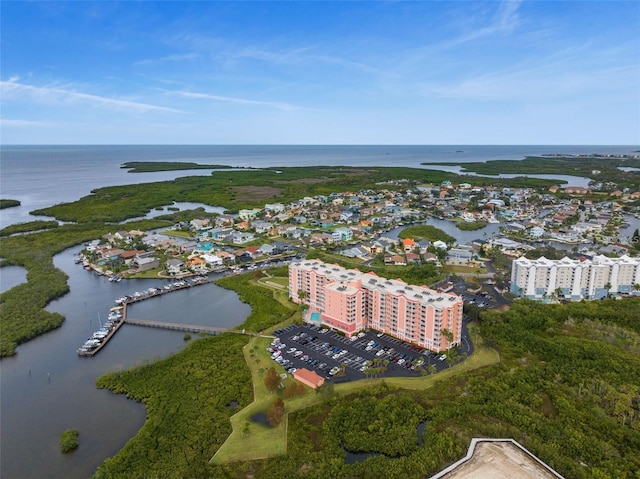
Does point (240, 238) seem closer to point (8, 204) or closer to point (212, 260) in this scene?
point (212, 260)

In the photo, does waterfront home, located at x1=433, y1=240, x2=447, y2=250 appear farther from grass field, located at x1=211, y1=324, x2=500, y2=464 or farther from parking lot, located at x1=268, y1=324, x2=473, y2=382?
parking lot, located at x1=268, y1=324, x2=473, y2=382

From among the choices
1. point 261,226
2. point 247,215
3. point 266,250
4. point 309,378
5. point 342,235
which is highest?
point 247,215

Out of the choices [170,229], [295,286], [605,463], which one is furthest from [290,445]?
[170,229]

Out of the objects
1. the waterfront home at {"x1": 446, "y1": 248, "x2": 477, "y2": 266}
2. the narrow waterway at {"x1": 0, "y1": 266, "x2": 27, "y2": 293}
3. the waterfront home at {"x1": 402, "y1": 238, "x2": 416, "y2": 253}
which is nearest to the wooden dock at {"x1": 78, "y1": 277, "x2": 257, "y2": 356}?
the narrow waterway at {"x1": 0, "y1": 266, "x2": 27, "y2": 293}

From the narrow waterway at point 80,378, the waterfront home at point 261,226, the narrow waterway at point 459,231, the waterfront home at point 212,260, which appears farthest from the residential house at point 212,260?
the narrow waterway at point 459,231

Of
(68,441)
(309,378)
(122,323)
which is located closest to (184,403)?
(68,441)

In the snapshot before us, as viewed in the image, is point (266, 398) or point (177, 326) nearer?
point (266, 398)

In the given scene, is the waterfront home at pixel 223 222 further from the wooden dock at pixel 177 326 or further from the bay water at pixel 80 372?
the wooden dock at pixel 177 326
